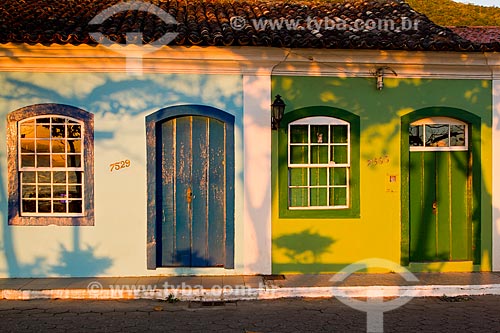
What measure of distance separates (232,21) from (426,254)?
514 centimetres

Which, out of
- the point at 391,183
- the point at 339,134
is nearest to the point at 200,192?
the point at 339,134

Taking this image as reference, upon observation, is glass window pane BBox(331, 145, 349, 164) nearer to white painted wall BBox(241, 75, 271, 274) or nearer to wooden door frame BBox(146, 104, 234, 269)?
white painted wall BBox(241, 75, 271, 274)

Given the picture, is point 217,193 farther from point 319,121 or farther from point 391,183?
point 391,183

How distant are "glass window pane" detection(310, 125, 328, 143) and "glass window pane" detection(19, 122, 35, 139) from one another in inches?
175

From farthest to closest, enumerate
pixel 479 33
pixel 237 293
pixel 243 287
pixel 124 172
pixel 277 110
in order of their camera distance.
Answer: pixel 479 33
pixel 124 172
pixel 277 110
pixel 243 287
pixel 237 293

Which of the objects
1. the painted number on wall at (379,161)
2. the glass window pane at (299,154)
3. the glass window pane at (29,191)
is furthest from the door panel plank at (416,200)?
the glass window pane at (29,191)

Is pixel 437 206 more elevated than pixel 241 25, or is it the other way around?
pixel 241 25

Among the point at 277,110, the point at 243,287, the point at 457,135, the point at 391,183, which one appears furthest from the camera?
the point at 457,135

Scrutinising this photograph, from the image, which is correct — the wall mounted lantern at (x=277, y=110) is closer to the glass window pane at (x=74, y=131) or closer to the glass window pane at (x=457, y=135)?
the glass window pane at (x=457, y=135)

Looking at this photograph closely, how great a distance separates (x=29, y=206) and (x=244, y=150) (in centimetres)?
352

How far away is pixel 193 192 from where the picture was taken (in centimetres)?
830

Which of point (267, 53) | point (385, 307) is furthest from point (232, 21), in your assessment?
point (385, 307)

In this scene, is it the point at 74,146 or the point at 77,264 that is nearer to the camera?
the point at 77,264

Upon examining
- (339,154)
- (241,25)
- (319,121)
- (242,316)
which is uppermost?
(241,25)
